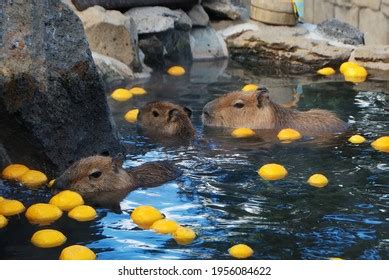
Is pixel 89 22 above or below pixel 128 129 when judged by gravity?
above

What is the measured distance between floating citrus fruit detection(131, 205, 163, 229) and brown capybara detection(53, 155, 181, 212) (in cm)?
38

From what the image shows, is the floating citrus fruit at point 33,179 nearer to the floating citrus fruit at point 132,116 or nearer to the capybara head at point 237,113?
the floating citrus fruit at point 132,116

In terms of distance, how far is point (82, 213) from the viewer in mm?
6965

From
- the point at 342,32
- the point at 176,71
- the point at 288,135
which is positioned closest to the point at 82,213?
the point at 288,135

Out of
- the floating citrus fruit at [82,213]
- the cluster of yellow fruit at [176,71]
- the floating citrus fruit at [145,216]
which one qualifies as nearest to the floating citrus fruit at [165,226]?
the floating citrus fruit at [145,216]

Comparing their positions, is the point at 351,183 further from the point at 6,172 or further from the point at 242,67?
the point at 242,67

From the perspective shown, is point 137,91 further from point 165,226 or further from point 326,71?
point 165,226

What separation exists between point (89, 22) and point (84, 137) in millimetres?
4961

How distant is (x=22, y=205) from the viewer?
7.13m

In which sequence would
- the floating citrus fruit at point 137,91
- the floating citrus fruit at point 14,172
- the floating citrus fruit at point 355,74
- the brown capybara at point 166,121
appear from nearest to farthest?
1. the floating citrus fruit at point 14,172
2. the brown capybara at point 166,121
3. the floating citrus fruit at point 137,91
4. the floating citrus fruit at point 355,74

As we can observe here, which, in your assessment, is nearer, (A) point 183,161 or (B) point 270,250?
(B) point 270,250

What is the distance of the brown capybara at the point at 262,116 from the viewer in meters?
9.85

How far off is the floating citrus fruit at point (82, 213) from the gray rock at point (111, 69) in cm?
558
